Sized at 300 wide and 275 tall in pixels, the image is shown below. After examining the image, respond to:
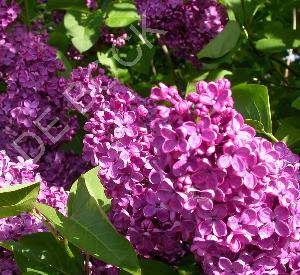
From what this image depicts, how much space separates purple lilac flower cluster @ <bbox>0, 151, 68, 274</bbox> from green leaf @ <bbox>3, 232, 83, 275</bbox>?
5.9 inches

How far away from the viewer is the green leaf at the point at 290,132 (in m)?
1.90

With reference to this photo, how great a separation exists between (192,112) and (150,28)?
4.97 ft

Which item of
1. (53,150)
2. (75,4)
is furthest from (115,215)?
(75,4)

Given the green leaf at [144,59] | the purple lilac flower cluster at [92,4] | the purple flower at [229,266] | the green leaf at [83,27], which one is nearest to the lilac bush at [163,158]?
the purple flower at [229,266]

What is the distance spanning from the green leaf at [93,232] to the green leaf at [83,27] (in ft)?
A: 4.26

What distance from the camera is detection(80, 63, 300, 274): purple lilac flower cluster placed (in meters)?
1.25

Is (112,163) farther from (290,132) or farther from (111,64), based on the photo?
(111,64)

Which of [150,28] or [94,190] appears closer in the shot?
[94,190]

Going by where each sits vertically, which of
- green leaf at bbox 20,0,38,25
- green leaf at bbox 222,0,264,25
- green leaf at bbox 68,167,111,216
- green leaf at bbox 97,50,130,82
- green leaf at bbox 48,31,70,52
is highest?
green leaf at bbox 68,167,111,216

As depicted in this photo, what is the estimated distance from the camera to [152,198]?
1398 mm

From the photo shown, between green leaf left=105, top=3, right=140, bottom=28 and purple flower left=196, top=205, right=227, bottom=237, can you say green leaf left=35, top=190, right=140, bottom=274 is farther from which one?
green leaf left=105, top=3, right=140, bottom=28

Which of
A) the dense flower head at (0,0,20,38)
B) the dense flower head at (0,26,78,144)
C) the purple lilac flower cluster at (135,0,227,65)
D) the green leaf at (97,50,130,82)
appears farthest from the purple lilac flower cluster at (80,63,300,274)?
the green leaf at (97,50,130,82)

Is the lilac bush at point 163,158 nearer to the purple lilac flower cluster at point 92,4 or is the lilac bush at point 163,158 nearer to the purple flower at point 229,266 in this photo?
the purple flower at point 229,266

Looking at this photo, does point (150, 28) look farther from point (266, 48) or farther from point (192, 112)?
point (192, 112)
